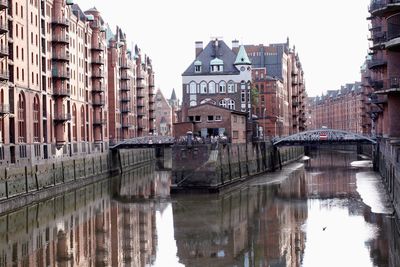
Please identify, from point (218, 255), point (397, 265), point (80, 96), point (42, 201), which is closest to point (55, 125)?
point (80, 96)

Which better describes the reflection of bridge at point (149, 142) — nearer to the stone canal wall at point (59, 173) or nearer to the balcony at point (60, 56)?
the stone canal wall at point (59, 173)

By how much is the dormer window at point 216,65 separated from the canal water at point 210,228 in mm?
26351

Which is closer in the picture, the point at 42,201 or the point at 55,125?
the point at 42,201

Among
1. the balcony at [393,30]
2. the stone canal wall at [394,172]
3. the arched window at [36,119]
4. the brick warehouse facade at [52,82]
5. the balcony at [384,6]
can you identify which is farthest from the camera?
the arched window at [36,119]

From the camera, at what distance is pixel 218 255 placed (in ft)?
97.5

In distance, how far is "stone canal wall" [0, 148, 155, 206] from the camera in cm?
4409

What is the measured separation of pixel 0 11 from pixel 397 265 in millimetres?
32905

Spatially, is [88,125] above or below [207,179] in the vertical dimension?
above

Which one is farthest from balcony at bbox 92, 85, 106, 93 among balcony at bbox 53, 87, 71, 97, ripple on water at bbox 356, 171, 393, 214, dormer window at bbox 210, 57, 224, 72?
ripple on water at bbox 356, 171, 393, 214

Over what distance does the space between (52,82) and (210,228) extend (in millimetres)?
31502

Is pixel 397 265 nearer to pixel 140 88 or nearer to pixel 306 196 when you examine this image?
pixel 306 196

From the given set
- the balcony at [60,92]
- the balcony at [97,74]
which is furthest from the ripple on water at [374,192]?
the balcony at [97,74]

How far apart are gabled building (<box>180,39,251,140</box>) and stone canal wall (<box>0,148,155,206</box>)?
1050 centimetres

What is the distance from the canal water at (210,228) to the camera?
28891 mm
